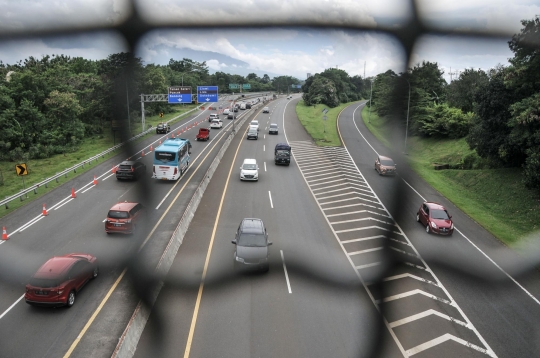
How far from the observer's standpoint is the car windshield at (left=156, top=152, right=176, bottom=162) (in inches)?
465

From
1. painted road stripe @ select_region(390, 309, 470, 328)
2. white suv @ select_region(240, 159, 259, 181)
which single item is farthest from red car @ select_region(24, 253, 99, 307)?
white suv @ select_region(240, 159, 259, 181)

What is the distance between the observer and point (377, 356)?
269cm

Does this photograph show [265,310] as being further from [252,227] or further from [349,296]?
[252,227]

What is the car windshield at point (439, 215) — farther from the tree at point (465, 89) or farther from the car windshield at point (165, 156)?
→ the tree at point (465, 89)

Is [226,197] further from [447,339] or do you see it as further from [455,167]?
[455,167]

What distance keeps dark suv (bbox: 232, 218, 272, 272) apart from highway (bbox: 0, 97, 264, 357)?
1.24 meters

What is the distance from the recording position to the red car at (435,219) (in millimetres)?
9345

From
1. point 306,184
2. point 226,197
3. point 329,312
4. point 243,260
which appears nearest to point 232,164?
point 306,184

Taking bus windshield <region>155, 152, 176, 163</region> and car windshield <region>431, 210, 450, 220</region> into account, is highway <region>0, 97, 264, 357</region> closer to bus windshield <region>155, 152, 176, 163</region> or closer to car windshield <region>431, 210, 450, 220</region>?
bus windshield <region>155, 152, 176, 163</region>

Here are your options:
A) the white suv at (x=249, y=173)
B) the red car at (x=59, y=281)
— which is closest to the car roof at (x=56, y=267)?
the red car at (x=59, y=281)

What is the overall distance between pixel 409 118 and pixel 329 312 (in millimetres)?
3569

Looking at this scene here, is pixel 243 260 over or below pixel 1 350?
over

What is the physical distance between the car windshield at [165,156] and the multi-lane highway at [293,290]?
57.7 inches

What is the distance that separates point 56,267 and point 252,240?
3.09 meters
